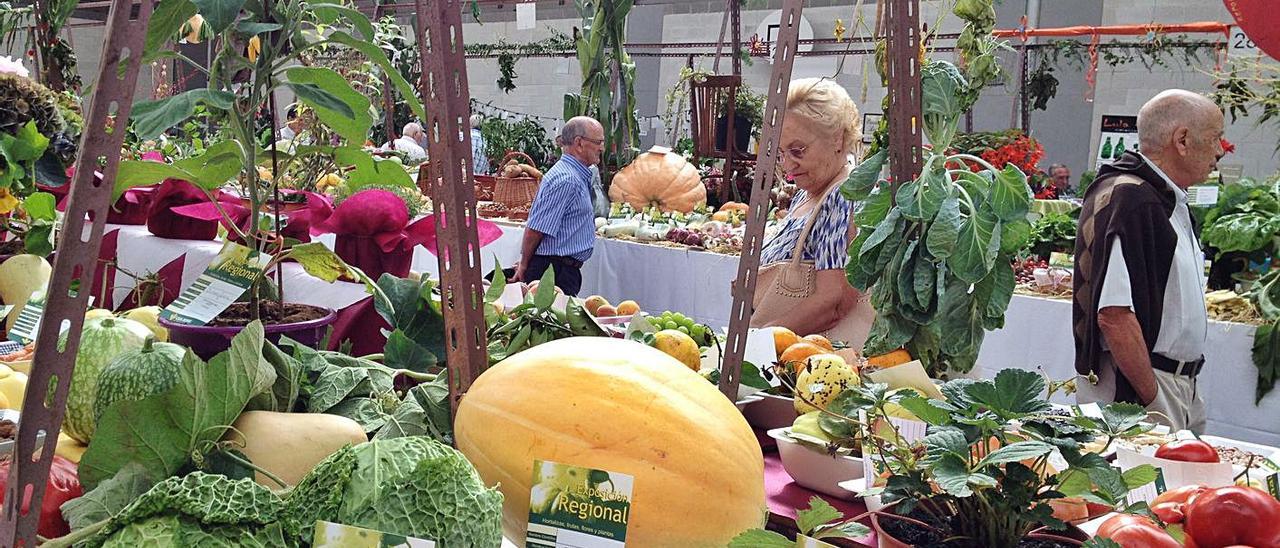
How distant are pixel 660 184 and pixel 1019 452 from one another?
5.38 metres

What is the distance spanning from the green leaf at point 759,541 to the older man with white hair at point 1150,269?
226 centimetres

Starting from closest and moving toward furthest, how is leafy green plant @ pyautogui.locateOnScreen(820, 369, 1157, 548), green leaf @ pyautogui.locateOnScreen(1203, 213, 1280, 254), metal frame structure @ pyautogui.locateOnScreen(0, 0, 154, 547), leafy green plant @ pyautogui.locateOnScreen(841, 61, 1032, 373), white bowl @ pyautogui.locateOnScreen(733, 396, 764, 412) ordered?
metal frame structure @ pyautogui.locateOnScreen(0, 0, 154, 547)
leafy green plant @ pyautogui.locateOnScreen(820, 369, 1157, 548)
white bowl @ pyautogui.locateOnScreen(733, 396, 764, 412)
leafy green plant @ pyautogui.locateOnScreen(841, 61, 1032, 373)
green leaf @ pyautogui.locateOnScreen(1203, 213, 1280, 254)

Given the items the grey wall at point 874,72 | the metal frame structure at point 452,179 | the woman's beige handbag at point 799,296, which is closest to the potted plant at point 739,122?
the grey wall at point 874,72

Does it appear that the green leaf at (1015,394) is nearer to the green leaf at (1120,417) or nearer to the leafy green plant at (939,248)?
the green leaf at (1120,417)

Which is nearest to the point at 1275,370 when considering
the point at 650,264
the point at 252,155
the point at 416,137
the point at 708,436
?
the point at 650,264

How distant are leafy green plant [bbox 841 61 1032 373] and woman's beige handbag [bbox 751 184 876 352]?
90 cm

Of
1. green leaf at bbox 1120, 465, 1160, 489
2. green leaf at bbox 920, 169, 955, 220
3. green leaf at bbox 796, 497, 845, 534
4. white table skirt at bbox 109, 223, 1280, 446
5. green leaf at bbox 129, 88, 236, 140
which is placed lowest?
white table skirt at bbox 109, 223, 1280, 446

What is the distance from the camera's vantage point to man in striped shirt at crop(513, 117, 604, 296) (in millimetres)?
4852

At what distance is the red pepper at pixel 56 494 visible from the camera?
2.64 feet

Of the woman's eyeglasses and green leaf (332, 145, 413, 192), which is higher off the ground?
green leaf (332, 145, 413, 192)

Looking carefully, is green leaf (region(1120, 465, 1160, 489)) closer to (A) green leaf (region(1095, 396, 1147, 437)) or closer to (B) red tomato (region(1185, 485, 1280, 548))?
(A) green leaf (region(1095, 396, 1147, 437))

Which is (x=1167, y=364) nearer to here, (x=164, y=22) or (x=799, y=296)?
(x=799, y=296)

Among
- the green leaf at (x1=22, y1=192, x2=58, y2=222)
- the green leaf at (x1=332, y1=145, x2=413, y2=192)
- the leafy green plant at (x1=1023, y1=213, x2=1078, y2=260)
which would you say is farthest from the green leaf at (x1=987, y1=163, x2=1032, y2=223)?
the leafy green plant at (x1=1023, y1=213, x2=1078, y2=260)

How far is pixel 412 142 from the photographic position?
8.23 meters
